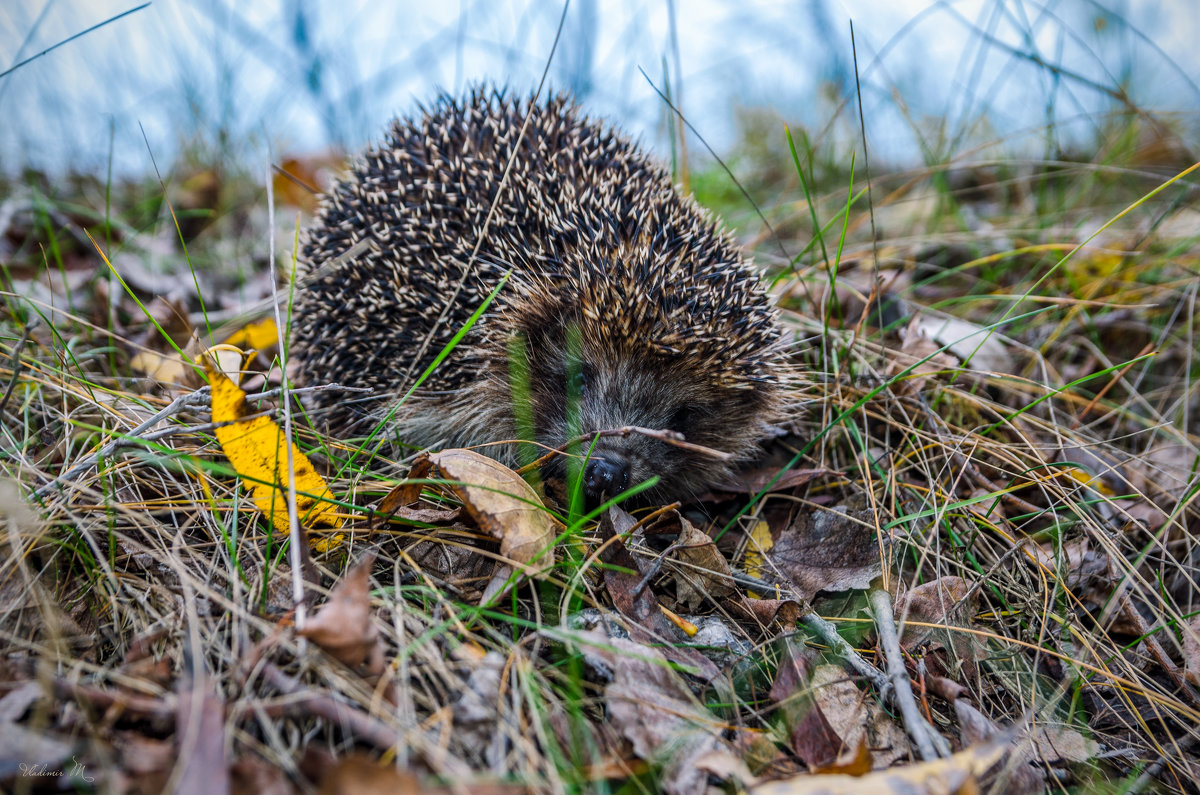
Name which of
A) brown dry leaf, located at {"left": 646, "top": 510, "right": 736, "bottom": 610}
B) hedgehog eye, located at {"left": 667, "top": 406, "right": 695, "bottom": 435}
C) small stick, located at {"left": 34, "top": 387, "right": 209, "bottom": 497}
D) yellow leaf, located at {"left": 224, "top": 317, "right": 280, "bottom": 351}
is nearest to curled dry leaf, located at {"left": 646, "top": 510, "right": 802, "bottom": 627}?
brown dry leaf, located at {"left": 646, "top": 510, "right": 736, "bottom": 610}

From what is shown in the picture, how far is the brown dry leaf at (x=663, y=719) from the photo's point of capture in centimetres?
173

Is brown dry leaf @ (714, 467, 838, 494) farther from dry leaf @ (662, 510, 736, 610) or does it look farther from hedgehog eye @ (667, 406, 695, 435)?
dry leaf @ (662, 510, 736, 610)

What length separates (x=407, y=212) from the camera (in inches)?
127

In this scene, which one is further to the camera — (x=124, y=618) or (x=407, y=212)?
(x=407, y=212)

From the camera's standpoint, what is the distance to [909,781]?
5.42 feet

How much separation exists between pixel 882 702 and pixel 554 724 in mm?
991

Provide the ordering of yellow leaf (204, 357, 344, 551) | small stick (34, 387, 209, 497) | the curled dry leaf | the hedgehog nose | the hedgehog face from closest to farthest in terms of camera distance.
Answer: small stick (34, 387, 209, 497) < yellow leaf (204, 357, 344, 551) < the curled dry leaf < the hedgehog nose < the hedgehog face

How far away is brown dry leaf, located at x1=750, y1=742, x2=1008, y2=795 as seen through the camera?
161cm

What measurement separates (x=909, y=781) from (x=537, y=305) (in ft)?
7.25

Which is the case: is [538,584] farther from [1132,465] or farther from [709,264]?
[1132,465]

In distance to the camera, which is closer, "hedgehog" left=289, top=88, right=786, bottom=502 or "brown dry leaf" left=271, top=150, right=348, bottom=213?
"hedgehog" left=289, top=88, right=786, bottom=502

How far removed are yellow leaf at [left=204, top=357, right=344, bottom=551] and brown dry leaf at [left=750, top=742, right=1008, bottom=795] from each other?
1473mm

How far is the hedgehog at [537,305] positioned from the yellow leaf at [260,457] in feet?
2.17

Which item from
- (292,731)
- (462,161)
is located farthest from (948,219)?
(292,731)
